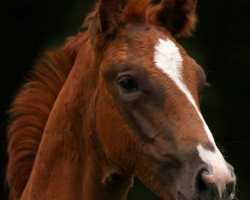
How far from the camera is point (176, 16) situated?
5.09m

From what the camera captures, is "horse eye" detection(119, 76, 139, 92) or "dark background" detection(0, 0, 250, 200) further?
"dark background" detection(0, 0, 250, 200)

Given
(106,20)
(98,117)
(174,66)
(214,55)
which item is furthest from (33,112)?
(214,55)

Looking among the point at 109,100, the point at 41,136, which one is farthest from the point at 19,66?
the point at 109,100

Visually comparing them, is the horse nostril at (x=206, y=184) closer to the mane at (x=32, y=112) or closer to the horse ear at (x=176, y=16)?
the horse ear at (x=176, y=16)

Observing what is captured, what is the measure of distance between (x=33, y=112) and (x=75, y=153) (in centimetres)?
49

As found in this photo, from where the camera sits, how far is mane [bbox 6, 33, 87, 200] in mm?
5176

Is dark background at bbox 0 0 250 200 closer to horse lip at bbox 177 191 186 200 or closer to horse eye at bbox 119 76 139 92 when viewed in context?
horse eye at bbox 119 76 139 92

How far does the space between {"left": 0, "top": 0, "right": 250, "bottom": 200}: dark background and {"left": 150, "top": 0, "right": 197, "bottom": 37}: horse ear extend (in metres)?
3.46

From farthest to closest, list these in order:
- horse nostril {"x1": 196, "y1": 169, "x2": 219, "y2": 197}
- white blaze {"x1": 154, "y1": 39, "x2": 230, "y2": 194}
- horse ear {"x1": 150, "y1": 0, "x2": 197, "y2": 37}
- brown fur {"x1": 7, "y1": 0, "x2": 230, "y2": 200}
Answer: horse ear {"x1": 150, "y1": 0, "x2": 197, "y2": 37} → brown fur {"x1": 7, "y1": 0, "x2": 230, "y2": 200} → white blaze {"x1": 154, "y1": 39, "x2": 230, "y2": 194} → horse nostril {"x1": 196, "y1": 169, "x2": 219, "y2": 197}

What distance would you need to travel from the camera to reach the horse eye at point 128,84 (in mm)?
4539

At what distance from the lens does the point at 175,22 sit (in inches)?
200

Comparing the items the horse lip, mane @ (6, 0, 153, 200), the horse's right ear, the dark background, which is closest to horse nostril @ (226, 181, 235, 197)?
the horse lip

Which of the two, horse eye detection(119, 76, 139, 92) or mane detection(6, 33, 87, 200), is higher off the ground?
horse eye detection(119, 76, 139, 92)

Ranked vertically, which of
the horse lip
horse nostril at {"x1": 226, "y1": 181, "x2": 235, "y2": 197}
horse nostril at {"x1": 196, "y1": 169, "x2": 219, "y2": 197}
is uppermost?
horse nostril at {"x1": 196, "y1": 169, "x2": 219, "y2": 197}
